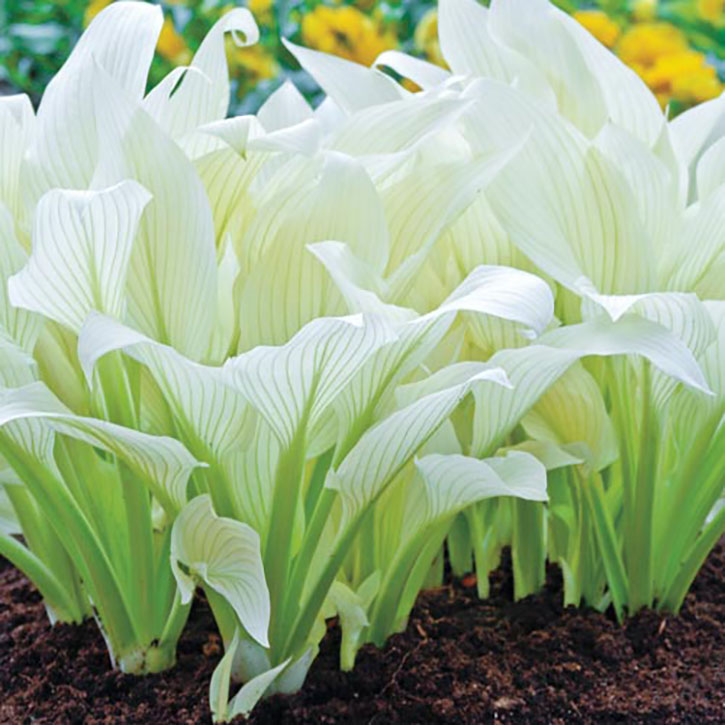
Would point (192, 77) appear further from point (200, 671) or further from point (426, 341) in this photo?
point (200, 671)

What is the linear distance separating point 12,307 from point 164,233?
113 mm

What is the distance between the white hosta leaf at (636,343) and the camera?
2.31 feet

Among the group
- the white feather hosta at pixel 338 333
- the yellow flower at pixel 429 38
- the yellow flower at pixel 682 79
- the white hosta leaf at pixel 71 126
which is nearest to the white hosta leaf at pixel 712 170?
the white feather hosta at pixel 338 333

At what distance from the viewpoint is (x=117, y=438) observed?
691 millimetres

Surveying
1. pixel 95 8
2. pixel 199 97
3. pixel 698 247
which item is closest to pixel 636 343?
pixel 698 247

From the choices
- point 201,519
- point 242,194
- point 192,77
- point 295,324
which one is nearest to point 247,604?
point 201,519

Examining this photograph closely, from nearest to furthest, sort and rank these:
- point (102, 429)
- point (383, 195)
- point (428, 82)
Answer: point (102, 429), point (383, 195), point (428, 82)

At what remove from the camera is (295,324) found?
0.77 metres

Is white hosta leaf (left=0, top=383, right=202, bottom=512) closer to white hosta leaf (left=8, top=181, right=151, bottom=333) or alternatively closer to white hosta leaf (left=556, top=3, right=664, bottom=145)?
white hosta leaf (left=8, top=181, right=151, bottom=333)

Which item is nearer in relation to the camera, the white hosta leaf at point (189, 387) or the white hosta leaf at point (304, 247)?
the white hosta leaf at point (189, 387)

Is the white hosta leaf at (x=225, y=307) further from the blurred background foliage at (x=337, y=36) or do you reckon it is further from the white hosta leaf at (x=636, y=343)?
the blurred background foliage at (x=337, y=36)

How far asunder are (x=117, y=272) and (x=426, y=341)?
19cm

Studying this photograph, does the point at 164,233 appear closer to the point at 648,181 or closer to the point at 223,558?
the point at 223,558

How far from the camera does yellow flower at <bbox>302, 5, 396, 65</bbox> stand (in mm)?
2453
